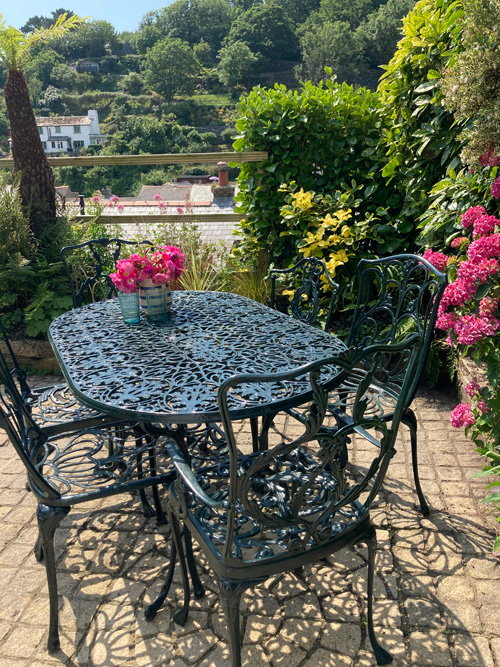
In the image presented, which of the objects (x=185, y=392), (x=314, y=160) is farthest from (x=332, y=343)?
(x=314, y=160)

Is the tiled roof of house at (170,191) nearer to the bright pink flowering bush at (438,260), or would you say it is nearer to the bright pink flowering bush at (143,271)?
the bright pink flowering bush at (438,260)

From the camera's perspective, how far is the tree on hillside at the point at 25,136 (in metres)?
4.23

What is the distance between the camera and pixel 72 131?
73.6m

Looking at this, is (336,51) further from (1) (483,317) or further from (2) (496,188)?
(1) (483,317)

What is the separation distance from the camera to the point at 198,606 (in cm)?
181

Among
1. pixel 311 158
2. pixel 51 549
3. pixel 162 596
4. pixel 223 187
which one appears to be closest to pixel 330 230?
pixel 311 158

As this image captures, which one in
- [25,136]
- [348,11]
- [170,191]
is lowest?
[170,191]

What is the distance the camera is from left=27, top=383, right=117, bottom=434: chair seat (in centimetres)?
209

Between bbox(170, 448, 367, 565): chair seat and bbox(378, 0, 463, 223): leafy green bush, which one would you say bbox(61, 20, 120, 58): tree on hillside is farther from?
bbox(170, 448, 367, 565): chair seat

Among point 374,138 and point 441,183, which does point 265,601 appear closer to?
point 441,183

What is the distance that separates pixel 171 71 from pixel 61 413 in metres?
92.0

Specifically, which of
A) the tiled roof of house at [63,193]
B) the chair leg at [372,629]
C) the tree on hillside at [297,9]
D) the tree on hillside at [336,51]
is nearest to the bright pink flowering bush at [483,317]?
the chair leg at [372,629]

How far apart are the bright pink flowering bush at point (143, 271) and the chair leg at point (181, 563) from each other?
1064mm

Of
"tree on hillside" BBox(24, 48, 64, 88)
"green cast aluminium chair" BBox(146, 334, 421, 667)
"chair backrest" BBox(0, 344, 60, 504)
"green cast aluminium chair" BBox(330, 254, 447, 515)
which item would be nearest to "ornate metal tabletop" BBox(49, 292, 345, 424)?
"green cast aluminium chair" BBox(146, 334, 421, 667)
